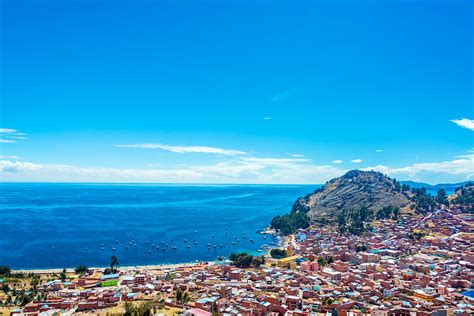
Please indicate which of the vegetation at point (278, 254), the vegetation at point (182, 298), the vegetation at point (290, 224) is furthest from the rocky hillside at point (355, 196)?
the vegetation at point (182, 298)

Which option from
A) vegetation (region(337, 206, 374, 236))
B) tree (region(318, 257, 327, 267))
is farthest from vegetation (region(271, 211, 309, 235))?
tree (region(318, 257, 327, 267))

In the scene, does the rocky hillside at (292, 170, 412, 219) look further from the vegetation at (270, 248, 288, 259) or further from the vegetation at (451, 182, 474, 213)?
the vegetation at (270, 248, 288, 259)

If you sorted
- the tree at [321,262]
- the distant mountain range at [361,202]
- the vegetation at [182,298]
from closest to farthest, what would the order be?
the vegetation at [182,298]
the tree at [321,262]
the distant mountain range at [361,202]

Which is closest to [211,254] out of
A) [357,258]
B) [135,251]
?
[135,251]

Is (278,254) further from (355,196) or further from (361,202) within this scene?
(355,196)

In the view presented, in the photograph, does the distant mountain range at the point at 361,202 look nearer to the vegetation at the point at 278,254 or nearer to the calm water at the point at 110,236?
the calm water at the point at 110,236

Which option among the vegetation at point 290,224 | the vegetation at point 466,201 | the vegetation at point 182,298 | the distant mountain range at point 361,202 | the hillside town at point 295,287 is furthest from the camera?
the distant mountain range at point 361,202

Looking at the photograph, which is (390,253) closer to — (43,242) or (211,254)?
(211,254)
